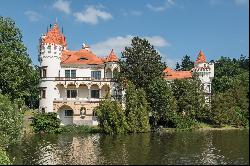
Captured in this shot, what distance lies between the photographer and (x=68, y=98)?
72.4 m

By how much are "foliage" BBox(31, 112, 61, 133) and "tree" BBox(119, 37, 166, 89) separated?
1430cm

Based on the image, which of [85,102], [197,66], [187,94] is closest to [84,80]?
[85,102]

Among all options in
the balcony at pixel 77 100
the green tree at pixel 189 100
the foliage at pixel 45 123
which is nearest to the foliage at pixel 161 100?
the green tree at pixel 189 100

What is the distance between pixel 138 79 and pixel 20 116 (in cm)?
2894

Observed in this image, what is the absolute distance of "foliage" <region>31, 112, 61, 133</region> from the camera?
63.4 metres

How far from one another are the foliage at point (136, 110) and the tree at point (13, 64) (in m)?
15.4

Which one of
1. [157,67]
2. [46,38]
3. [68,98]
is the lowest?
[68,98]

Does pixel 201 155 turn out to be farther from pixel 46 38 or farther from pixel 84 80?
pixel 46 38

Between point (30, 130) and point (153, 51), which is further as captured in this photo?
→ point (153, 51)

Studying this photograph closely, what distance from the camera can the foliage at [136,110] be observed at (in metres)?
61.5

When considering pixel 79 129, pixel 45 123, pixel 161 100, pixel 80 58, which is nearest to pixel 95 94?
pixel 80 58

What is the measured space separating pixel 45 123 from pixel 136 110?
14.9 metres

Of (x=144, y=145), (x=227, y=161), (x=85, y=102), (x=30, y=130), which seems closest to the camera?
(x=227, y=161)

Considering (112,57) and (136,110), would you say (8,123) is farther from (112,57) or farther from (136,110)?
(112,57)
